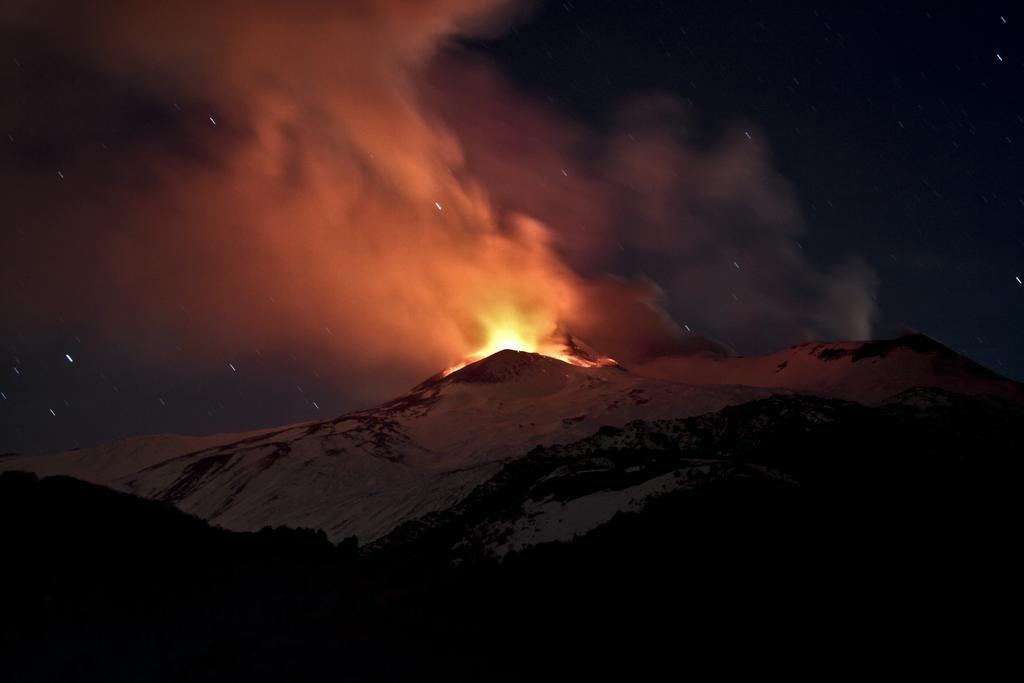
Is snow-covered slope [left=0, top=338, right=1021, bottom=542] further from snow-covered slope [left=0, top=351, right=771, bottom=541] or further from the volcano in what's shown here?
the volcano

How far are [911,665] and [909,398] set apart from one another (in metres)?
85.0

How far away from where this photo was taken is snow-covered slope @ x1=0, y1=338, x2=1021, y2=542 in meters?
84.7

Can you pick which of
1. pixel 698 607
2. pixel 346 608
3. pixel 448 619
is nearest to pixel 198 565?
pixel 346 608

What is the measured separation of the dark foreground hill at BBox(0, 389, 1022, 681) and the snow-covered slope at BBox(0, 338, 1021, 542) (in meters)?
30.4

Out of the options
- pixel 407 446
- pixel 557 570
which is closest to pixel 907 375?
pixel 407 446

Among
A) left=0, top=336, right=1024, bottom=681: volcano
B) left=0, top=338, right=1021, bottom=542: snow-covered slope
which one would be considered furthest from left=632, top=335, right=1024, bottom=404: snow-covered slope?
left=0, top=336, right=1024, bottom=681: volcano

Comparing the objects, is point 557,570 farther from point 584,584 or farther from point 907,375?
point 907,375

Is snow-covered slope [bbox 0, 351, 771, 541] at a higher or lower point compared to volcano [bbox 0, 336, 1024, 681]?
higher

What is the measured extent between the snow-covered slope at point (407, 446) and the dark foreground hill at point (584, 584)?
3036 centimetres

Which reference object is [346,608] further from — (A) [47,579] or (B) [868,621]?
(B) [868,621]

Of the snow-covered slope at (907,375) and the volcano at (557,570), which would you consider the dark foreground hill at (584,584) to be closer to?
A: the volcano at (557,570)

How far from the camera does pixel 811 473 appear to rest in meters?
37.4

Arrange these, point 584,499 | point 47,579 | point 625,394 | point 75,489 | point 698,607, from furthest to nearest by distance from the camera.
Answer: point 625,394
point 75,489
point 584,499
point 47,579
point 698,607

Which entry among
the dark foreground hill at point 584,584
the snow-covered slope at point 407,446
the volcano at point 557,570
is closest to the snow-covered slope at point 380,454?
the snow-covered slope at point 407,446
